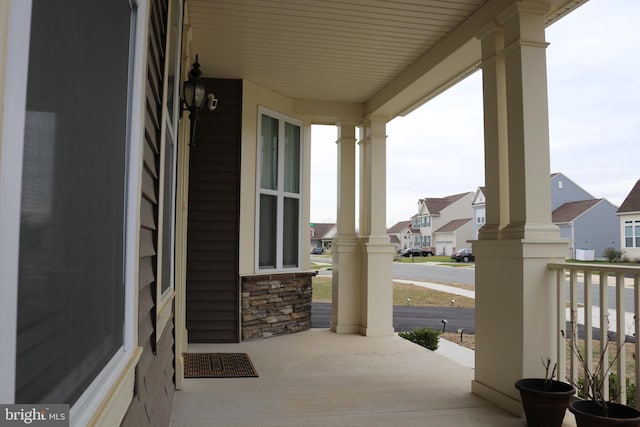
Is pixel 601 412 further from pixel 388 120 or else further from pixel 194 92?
pixel 388 120

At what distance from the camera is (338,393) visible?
3633 millimetres

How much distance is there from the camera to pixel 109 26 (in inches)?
39.4

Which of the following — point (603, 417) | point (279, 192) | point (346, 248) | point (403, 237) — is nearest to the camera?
point (603, 417)

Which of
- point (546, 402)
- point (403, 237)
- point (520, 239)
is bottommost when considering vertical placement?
point (546, 402)

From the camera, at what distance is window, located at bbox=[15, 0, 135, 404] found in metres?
0.59

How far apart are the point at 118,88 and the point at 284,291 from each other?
4962 millimetres

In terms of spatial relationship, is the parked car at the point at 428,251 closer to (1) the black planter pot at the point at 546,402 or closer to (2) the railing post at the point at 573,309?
(2) the railing post at the point at 573,309

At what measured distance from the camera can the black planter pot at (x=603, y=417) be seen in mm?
2367

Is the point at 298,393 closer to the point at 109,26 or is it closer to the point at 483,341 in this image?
the point at 483,341

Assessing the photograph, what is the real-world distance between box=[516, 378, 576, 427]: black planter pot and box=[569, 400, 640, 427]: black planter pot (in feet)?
0.54

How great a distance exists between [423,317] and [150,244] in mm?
8748

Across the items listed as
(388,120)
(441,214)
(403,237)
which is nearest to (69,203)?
Answer: (388,120)

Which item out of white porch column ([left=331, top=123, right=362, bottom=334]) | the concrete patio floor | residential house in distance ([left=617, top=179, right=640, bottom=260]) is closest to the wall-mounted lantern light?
the concrete patio floor

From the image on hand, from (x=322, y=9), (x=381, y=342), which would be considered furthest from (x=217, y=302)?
(x=322, y=9)
